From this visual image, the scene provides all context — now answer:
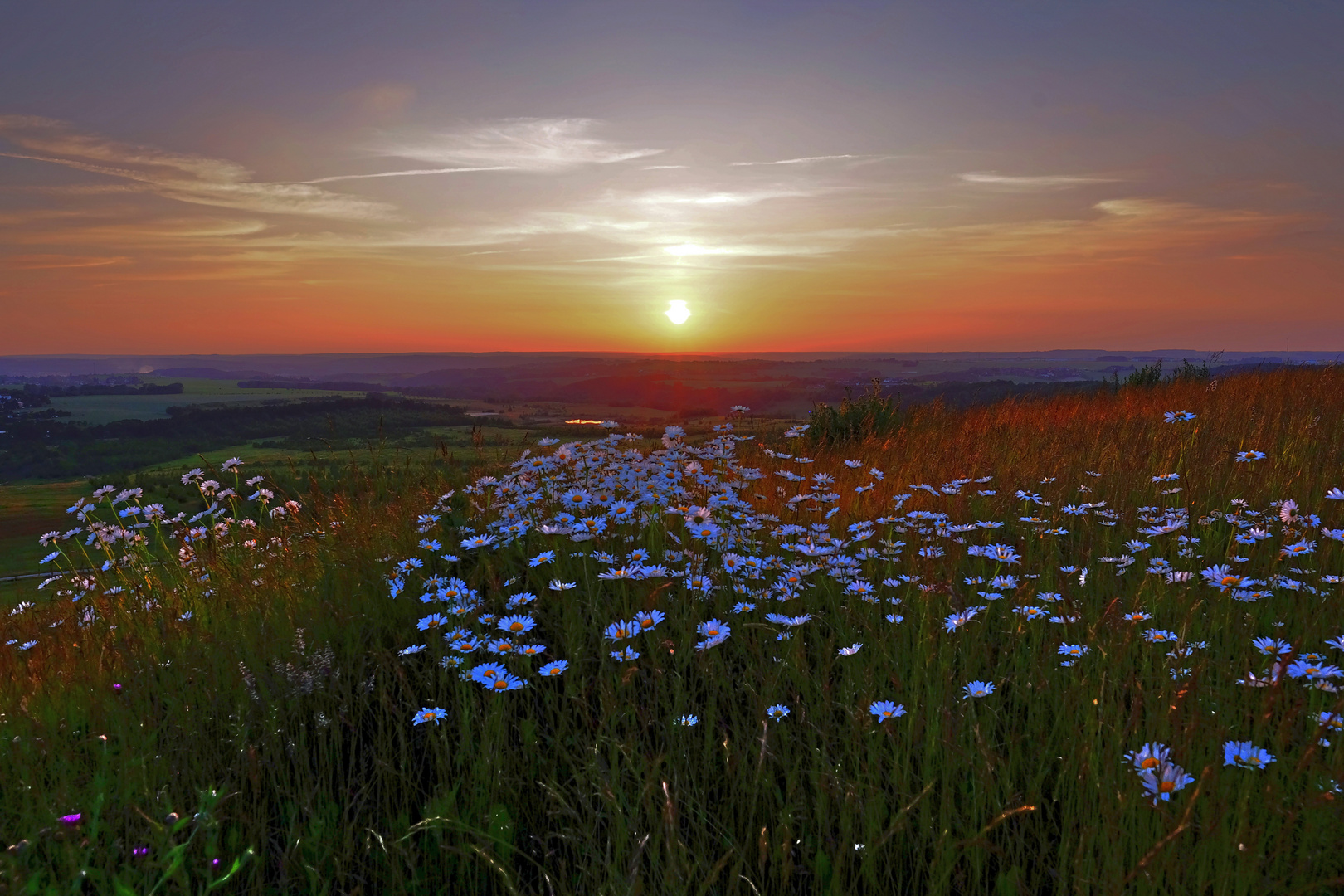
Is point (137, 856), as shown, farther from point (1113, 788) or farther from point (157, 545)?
point (157, 545)

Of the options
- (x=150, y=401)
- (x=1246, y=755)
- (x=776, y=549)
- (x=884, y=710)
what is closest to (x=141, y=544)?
(x=776, y=549)

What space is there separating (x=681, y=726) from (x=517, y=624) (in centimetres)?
82

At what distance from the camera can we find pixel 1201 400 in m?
9.71

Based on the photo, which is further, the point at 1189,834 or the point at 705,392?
the point at 705,392

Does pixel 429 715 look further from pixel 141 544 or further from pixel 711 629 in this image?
pixel 141 544

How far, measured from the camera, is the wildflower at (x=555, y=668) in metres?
2.66

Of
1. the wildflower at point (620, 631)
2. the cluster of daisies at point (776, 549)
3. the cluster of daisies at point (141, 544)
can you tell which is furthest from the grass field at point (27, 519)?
the wildflower at point (620, 631)

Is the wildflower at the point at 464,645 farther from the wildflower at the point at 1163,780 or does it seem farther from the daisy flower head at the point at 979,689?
the wildflower at the point at 1163,780

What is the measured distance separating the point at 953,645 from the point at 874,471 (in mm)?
2397

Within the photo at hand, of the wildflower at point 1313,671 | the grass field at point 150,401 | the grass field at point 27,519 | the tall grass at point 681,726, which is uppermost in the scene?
the wildflower at point 1313,671

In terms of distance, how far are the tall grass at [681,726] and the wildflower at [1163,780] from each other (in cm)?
8

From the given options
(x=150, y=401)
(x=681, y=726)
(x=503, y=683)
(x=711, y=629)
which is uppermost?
(x=711, y=629)

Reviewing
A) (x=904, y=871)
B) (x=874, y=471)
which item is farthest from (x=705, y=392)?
(x=904, y=871)

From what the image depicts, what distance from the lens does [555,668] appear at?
8.96 feet
